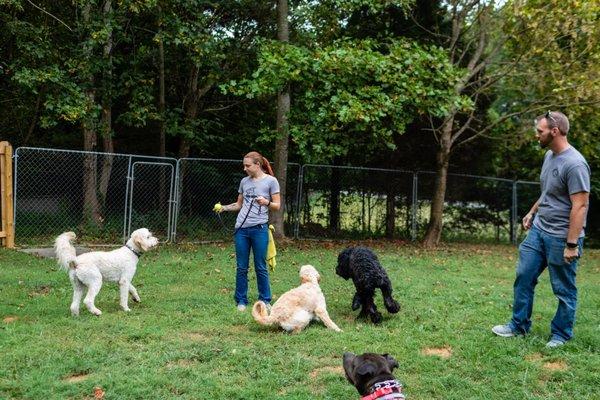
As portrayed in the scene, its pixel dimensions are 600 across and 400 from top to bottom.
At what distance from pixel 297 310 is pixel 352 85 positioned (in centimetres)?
646

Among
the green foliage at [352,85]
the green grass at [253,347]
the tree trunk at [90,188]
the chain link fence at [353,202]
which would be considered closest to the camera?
the green grass at [253,347]

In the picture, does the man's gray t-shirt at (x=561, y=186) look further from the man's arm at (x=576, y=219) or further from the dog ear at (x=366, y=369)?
the dog ear at (x=366, y=369)

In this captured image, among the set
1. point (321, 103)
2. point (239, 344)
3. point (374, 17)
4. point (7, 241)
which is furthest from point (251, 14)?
point (239, 344)

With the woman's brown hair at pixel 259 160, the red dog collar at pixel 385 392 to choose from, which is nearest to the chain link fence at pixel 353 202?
the woman's brown hair at pixel 259 160

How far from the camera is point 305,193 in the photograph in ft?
45.6

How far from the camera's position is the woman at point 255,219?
623cm

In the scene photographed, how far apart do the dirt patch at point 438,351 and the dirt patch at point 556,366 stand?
Answer: 2.47ft

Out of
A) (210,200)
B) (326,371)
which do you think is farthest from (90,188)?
(326,371)

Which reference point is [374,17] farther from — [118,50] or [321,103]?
[118,50]

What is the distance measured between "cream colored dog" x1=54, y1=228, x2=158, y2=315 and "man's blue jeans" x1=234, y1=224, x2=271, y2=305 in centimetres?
98

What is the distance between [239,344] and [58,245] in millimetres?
2215

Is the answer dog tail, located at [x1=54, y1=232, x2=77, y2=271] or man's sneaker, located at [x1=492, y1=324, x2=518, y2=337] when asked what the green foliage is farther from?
man's sneaker, located at [x1=492, y1=324, x2=518, y2=337]

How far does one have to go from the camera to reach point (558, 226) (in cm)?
475

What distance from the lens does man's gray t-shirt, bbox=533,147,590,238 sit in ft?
15.1
